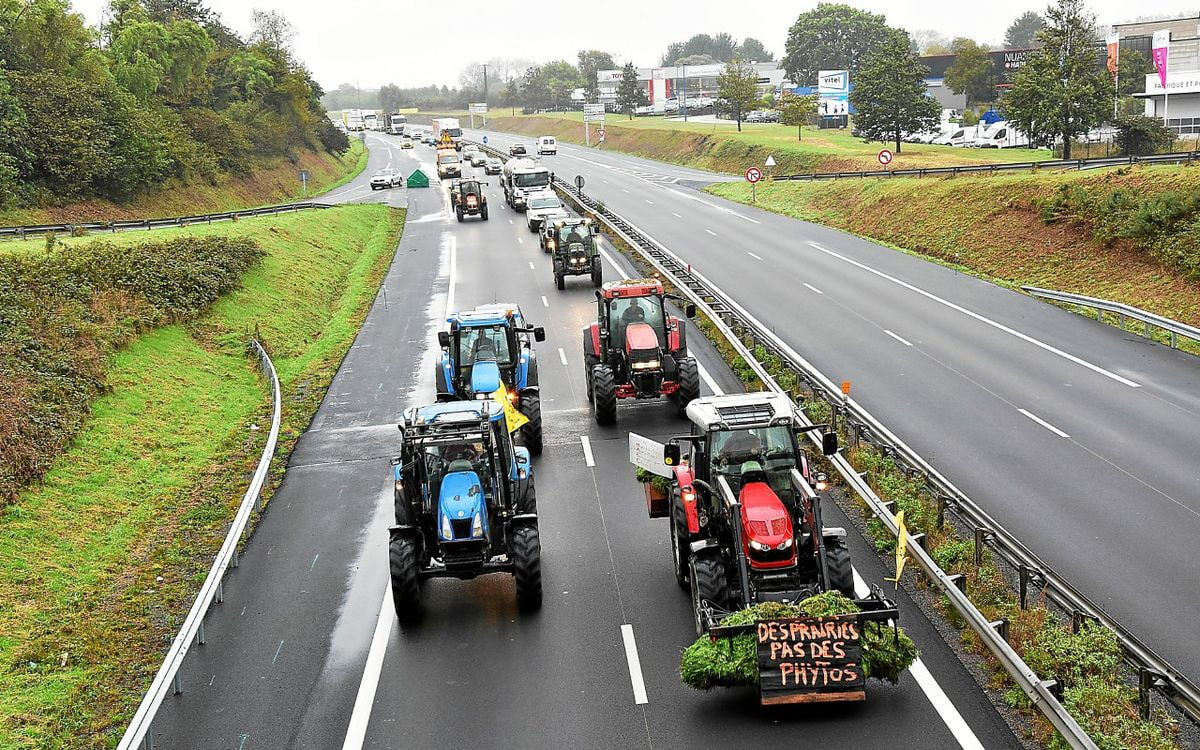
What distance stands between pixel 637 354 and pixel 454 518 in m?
9.64

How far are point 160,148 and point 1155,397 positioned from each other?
55154mm

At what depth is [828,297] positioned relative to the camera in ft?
117

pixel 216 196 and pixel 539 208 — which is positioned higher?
pixel 216 196

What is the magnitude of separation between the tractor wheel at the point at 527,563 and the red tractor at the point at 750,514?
197 cm

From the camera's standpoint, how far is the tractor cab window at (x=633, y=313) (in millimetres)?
23344

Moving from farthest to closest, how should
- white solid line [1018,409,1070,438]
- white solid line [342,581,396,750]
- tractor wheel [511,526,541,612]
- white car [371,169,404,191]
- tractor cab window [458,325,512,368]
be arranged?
white car [371,169,404,191] → tractor cab window [458,325,512,368] → white solid line [1018,409,1070,438] → tractor wheel [511,526,541,612] → white solid line [342,581,396,750]

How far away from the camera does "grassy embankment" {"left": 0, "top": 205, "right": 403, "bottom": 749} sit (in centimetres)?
1298

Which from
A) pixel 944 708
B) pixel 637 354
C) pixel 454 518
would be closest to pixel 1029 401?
pixel 637 354

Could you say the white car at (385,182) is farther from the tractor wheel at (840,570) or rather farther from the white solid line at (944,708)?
the white solid line at (944,708)

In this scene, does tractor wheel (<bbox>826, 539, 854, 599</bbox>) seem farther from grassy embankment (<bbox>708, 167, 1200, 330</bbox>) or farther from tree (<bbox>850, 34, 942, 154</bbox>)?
Result: tree (<bbox>850, 34, 942, 154</bbox>)

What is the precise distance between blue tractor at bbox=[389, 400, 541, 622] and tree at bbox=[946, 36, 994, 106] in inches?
4528

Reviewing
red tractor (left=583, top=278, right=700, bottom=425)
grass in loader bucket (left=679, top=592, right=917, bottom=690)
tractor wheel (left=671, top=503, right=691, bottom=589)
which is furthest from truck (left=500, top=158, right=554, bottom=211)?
grass in loader bucket (left=679, top=592, right=917, bottom=690)

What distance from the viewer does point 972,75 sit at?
116 metres

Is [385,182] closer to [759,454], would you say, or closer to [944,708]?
[759,454]
